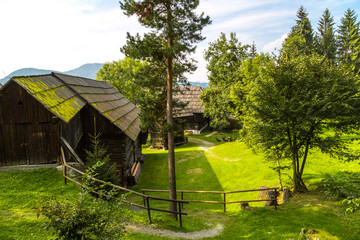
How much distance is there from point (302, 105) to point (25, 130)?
14.1 metres

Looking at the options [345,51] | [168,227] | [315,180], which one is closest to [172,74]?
[168,227]

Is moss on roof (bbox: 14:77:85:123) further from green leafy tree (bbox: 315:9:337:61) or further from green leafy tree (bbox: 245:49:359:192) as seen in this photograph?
green leafy tree (bbox: 315:9:337:61)

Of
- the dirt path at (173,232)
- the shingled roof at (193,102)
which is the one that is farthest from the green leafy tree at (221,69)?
the dirt path at (173,232)

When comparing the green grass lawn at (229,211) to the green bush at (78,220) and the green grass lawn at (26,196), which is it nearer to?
the green grass lawn at (26,196)

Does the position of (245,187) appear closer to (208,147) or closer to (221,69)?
(208,147)

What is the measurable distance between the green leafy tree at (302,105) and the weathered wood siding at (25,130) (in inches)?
432

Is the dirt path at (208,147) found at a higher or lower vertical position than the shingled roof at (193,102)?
lower

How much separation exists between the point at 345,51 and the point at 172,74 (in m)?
62.8

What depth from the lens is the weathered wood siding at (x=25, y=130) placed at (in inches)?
435

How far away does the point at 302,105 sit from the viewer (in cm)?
1123

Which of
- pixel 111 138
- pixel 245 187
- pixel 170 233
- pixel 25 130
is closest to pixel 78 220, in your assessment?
pixel 170 233

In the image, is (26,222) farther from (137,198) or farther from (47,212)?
(137,198)

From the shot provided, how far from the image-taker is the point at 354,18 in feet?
183

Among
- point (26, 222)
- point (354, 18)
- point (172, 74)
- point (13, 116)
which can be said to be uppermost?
point (354, 18)
